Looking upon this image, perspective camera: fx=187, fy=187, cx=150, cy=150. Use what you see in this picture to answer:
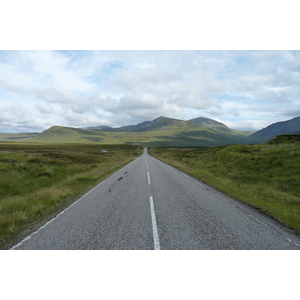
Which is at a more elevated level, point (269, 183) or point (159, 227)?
point (159, 227)

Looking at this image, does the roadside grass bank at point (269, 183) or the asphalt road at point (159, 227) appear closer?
the asphalt road at point (159, 227)

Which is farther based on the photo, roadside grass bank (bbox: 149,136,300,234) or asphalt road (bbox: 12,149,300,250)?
roadside grass bank (bbox: 149,136,300,234)

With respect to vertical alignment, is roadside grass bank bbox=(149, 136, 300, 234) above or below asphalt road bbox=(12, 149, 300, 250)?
below

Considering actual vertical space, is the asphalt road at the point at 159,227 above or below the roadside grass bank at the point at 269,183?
above

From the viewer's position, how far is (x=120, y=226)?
609cm

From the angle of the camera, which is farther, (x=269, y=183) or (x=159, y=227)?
(x=269, y=183)

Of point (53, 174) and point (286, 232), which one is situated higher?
point (53, 174)

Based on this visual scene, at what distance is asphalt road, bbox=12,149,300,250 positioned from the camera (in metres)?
4.97

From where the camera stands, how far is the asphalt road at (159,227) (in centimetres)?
497

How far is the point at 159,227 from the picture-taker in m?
6.06
